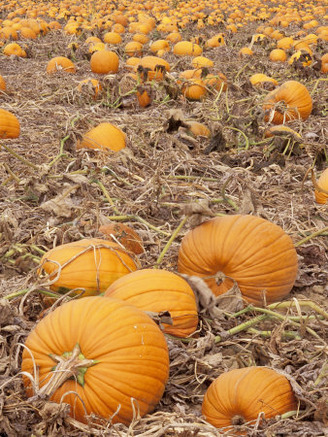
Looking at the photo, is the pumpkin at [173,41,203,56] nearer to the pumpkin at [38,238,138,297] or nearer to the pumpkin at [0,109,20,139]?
the pumpkin at [0,109,20,139]

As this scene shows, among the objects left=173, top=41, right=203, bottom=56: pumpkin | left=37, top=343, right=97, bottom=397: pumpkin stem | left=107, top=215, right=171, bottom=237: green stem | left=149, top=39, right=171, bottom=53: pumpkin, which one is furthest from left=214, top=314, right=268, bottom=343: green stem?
left=149, top=39, right=171, bottom=53: pumpkin

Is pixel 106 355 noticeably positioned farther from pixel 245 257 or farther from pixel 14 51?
pixel 14 51

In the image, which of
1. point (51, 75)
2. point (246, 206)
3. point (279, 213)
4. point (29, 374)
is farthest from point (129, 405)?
point (51, 75)

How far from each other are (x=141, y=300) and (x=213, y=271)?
1.88 feet

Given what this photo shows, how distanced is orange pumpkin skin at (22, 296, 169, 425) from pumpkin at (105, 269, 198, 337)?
0.90 feet

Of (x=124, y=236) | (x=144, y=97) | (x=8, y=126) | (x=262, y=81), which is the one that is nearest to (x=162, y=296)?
(x=124, y=236)

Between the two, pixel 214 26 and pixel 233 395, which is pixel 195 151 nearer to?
pixel 233 395

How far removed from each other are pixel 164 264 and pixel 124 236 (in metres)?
0.27

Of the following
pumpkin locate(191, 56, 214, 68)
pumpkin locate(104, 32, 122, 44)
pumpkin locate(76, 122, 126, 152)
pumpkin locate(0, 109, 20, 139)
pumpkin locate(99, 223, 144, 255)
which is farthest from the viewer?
pumpkin locate(104, 32, 122, 44)

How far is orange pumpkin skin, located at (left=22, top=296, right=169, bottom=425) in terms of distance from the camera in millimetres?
2359

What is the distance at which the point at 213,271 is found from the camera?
3.29m

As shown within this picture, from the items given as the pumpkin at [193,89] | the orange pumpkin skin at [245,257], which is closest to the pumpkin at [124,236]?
the orange pumpkin skin at [245,257]

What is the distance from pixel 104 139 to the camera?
5.52 meters

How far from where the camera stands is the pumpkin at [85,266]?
3127mm
